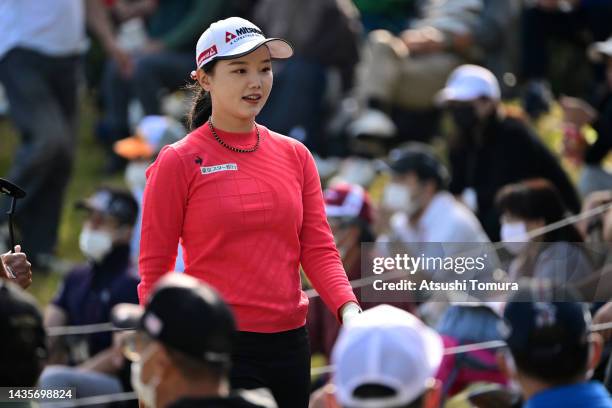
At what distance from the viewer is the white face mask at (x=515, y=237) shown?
6893 mm

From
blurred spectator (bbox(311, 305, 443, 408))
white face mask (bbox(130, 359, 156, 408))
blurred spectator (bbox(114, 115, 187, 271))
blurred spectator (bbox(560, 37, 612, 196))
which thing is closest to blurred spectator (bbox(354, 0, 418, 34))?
blurred spectator (bbox(114, 115, 187, 271))

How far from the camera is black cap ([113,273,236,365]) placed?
137 inches

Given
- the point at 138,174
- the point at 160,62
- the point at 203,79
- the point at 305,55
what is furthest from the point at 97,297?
the point at 160,62

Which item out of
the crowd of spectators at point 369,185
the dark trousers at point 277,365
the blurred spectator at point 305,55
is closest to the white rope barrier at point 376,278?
the crowd of spectators at point 369,185

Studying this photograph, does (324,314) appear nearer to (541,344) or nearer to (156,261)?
(156,261)

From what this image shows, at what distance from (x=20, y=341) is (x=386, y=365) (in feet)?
3.19

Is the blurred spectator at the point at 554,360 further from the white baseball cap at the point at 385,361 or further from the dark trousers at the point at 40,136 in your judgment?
the dark trousers at the point at 40,136

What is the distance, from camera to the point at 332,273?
4762mm

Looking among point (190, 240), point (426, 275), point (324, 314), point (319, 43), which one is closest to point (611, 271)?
point (426, 275)

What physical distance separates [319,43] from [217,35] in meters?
6.00

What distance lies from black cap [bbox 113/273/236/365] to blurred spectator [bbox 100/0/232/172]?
7.38 metres

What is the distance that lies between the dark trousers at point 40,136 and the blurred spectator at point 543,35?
13.8ft

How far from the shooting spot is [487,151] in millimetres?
8922

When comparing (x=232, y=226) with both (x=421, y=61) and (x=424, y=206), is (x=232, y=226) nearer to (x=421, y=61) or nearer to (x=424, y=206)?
(x=424, y=206)
